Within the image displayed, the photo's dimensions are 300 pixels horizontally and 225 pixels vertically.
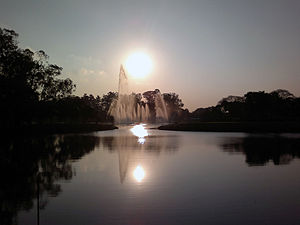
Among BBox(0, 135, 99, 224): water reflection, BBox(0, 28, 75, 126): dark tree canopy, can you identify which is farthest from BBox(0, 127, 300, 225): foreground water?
BBox(0, 28, 75, 126): dark tree canopy

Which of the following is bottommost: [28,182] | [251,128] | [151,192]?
[151,192]

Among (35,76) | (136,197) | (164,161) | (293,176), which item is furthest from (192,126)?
(136,197)

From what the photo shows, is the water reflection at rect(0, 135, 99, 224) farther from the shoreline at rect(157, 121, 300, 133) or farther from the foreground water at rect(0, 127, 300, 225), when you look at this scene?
the shoreline at rect(157, 121, 300, 133)

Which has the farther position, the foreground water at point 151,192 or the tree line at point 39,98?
the tree line at point 39,98

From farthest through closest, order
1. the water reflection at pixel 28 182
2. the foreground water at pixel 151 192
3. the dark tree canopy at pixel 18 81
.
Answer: the dark tree canopy at pixel 18 81
the water reflection at pixel 28 182
the foreground water at pixel 151 192

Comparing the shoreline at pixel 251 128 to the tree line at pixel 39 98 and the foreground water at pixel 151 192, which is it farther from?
the foreground water at pixel 151 192

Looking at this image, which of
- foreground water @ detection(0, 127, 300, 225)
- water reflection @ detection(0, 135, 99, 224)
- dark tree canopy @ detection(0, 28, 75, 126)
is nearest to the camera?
foreground water @ detection(0, 127, 300, 225)

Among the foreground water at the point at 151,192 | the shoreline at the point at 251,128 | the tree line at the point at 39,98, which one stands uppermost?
the tree line at the point at 39,98

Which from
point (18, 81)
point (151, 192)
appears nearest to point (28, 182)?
point (151, 192)

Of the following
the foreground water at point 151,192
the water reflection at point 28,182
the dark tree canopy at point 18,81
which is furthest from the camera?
the dark tree canopy at point 18,81

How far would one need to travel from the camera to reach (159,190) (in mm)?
10852

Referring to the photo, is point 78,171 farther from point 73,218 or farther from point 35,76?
point 35,76

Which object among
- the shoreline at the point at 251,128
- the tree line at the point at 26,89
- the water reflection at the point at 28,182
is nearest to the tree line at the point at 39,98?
the tree line at the point at 26,89

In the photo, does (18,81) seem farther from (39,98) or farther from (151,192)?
(151,192)
